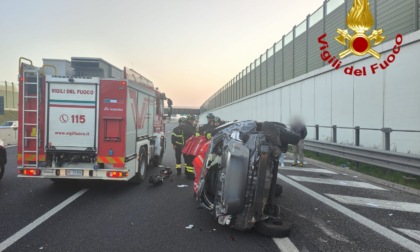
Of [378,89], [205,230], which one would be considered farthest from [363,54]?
[205,230]

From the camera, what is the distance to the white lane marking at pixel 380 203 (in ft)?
20.2

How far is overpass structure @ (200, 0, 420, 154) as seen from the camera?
1073cm

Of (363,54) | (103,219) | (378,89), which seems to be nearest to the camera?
(103,219)

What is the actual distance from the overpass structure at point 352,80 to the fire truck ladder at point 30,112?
8857 mm

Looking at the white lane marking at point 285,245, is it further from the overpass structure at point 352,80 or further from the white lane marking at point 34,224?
the overpass structure at point 352,80

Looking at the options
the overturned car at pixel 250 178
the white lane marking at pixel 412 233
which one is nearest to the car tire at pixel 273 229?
the overturned car at pixel 250 178

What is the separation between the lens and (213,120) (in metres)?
11.2

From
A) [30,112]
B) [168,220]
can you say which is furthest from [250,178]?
[30,112]

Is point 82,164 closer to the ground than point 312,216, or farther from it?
farther from it

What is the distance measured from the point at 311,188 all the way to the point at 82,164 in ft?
17.6

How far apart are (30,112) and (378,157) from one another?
9.04 m

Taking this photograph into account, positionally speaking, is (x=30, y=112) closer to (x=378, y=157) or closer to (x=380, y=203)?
(x=380, y=203)

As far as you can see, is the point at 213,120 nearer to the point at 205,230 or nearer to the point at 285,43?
the point at 205,230

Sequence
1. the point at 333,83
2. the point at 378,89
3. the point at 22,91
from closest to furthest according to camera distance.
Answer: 1. the point at 22,91
2. the point at 378,89
3. the point at 333,83
